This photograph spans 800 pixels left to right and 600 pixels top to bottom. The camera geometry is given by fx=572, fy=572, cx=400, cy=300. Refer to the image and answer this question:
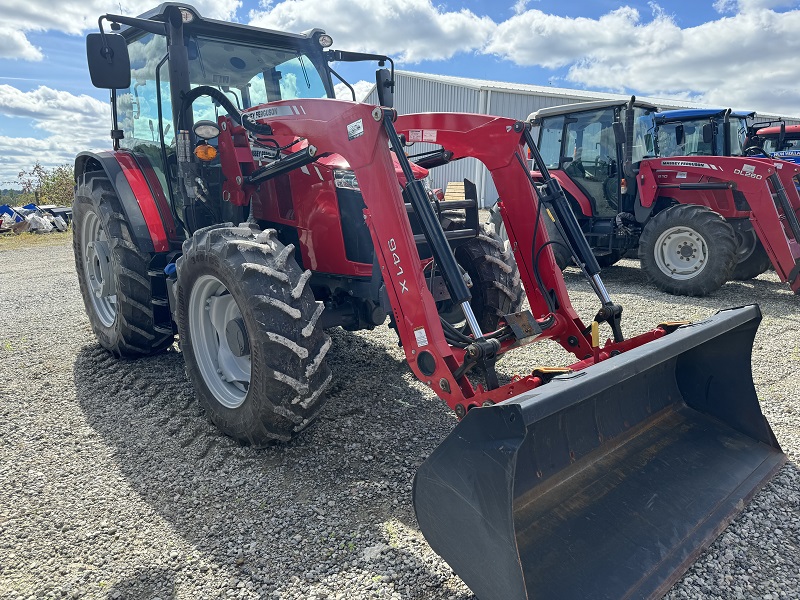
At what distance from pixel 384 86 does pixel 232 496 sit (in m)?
2.97

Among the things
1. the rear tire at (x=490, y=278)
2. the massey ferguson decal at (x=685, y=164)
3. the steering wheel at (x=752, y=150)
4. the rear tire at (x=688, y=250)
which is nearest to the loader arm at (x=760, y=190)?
the massey ferguson decal at (x=685, y=164)

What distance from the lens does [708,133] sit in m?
8.85

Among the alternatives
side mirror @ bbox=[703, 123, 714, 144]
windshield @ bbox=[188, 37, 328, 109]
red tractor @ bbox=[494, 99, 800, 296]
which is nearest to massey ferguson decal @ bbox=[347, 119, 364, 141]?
windshield @ bbox=[188, 37, 328, 109]

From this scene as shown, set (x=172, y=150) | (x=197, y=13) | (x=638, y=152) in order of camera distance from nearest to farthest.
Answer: (x=197, y=13), (x=172, y=150), (x=638, y=152)

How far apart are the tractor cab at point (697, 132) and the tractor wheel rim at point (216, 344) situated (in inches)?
309

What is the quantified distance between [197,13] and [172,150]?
0.92m

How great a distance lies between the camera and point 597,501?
8.02 feet

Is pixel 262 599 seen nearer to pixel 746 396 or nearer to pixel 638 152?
pixel 746 396

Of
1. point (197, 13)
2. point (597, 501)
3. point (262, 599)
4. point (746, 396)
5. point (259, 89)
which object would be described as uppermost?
point (197, 13)

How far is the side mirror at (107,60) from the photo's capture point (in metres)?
3.43

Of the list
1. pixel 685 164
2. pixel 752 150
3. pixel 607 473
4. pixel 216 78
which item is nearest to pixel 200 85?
pixel 216 78

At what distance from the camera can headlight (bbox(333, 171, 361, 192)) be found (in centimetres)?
351

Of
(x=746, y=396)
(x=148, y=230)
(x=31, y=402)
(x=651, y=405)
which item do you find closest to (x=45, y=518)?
(x=31, y=402)

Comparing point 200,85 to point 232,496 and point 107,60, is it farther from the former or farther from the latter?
point 232,496
